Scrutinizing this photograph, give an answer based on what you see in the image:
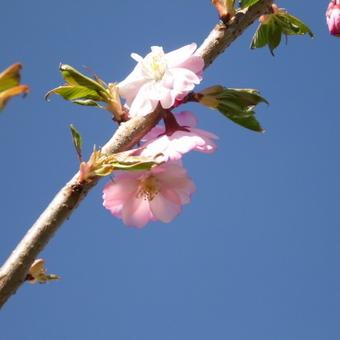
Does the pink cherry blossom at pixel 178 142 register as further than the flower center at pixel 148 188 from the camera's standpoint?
No

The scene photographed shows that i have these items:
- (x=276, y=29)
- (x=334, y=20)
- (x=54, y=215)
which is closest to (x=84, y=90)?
(x=54, y=215)

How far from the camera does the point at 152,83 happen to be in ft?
4.82

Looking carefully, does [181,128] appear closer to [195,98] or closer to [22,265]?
[195,98]

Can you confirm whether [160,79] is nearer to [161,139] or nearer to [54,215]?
[161,139]

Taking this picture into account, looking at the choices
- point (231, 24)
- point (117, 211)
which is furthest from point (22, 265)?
point (231, 24)

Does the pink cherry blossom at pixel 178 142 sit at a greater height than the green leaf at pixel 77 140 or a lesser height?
greater

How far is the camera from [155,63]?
155 centimetres

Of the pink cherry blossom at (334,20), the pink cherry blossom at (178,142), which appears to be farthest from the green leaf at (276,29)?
the pink cherry blossom at (178,142)

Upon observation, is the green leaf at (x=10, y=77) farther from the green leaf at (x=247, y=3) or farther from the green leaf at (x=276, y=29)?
the green leaf at (x=276, y=29)

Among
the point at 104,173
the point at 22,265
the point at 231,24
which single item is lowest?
the point at 22,265

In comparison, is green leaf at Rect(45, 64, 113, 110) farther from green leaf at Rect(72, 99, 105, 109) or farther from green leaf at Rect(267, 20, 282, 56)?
green leaf at Rect(267, 20, 282, 56)

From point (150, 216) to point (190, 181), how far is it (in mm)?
206

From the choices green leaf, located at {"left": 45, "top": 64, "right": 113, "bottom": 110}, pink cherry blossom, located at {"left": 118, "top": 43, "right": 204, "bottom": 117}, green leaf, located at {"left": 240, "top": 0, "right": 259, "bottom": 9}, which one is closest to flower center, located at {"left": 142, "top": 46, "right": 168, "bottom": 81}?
pink cherry blossom, located at {"left": 118, "top": 43, "right": 204, "bottom": 117}

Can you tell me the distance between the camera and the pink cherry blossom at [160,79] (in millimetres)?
1394
